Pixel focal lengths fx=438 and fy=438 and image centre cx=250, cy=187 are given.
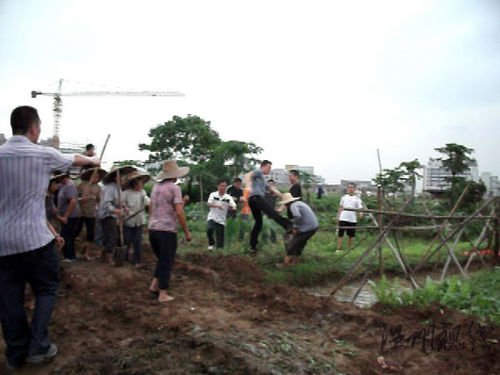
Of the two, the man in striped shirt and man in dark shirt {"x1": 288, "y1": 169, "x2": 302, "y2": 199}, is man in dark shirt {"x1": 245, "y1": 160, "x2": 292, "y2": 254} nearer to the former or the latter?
man in dark shirt {"x1": 288, "y1": 169, "x2": 302, "y2": 199}

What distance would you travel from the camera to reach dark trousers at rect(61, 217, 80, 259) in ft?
21.9

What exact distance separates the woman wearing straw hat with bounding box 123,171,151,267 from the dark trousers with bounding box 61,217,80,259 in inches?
30.2

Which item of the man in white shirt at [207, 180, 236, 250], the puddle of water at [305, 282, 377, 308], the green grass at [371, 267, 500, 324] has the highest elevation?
the man in white shirt at [207, 180, 236, 250]

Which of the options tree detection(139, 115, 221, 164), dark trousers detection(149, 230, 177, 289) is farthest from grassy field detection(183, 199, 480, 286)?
tree detection(139, 115, 221, 164)

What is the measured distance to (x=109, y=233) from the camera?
676cm

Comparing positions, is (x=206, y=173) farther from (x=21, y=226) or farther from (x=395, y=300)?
(x=21, y=226)

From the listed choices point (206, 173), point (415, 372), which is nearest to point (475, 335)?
point (415, 372)

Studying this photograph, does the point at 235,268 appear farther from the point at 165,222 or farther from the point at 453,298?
the point at 453,298

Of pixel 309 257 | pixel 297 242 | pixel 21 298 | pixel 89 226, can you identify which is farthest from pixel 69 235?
pixel 309 257

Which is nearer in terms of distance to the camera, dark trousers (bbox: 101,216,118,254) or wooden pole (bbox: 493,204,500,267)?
dark trousers (bbox: 101,216,118,254)

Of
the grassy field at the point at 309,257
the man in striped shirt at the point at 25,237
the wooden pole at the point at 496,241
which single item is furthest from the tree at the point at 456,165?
the man in striped shirt at the point at 25,237

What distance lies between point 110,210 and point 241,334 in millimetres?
3431

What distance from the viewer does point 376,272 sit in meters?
8.52

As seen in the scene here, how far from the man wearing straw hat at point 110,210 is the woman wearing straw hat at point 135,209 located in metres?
0.13
